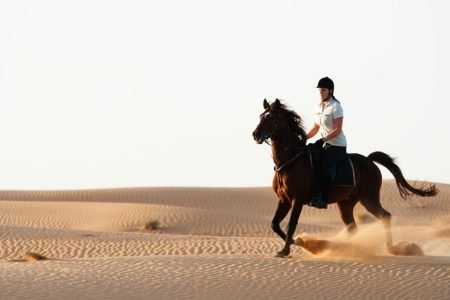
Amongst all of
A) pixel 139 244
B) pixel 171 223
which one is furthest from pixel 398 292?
pixel 171 223

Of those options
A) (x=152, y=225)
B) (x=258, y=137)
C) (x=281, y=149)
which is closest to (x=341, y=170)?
(x=281, y=149)

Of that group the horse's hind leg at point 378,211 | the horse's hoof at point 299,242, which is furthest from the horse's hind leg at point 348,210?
the horse's hoof at point 299,242

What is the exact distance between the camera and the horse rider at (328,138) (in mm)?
13883

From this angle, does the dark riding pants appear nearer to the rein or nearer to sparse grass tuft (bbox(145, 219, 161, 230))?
the rein

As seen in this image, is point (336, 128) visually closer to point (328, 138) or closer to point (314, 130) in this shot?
point (328, 138)

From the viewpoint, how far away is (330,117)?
13922 millimetres

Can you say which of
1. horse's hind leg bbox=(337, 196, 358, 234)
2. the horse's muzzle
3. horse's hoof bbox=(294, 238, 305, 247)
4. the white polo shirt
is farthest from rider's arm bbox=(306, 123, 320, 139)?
horse's hoof bbox=(294, 238, 305, 247)

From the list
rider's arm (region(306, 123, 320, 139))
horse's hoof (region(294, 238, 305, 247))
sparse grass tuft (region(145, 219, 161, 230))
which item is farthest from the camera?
sparse grass tuft (region(145, 219, 161, 230))

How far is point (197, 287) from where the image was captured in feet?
38.3

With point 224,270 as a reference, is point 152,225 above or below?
below

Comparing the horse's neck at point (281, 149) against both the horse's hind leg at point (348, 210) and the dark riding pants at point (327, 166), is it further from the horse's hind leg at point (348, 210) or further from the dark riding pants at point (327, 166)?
the horse's hind leg at point (348, 210)

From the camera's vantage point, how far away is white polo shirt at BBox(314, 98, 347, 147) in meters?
13.9

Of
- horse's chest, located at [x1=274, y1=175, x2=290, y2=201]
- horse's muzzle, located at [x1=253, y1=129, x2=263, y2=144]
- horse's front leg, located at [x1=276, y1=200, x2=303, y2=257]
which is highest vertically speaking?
horse's muzzle, located at [x1=253, y1=129, x2=263, y2=144]

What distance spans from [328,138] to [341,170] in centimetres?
55
